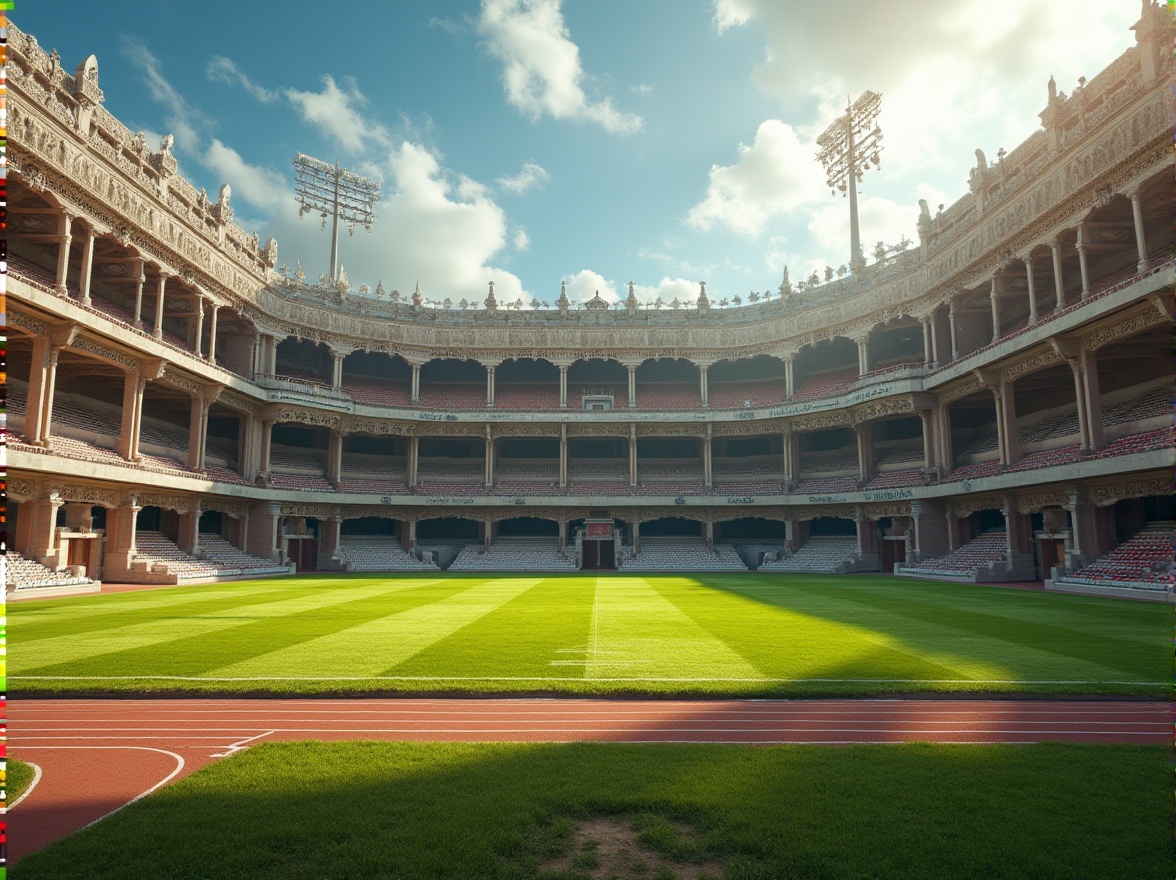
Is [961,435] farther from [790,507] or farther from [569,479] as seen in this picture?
[569,479]

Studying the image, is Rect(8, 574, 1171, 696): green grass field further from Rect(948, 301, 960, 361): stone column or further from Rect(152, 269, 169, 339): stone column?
Rect(948, 301, 960, 361): stone column

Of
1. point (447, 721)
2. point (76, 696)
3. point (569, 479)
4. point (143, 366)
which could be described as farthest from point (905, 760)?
point (569, 479)

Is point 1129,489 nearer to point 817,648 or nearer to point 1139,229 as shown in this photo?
point 1139,229

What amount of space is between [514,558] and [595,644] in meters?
34.0

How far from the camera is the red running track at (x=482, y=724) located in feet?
24.6

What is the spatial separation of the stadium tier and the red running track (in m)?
19.4

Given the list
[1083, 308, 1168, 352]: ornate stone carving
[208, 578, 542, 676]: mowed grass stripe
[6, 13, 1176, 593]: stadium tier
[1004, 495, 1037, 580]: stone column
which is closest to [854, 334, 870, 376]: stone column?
[6, 13, 1176, 593]: stadium tier

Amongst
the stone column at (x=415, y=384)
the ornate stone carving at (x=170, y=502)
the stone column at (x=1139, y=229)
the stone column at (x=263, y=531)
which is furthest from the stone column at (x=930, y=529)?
the ornate stone carving at (x=170, y=502)

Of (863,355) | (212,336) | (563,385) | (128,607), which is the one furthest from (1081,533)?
(212,336)

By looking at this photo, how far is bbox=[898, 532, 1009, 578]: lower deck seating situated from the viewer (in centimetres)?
3316

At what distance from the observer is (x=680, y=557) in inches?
1842

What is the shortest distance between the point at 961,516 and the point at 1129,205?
1710 centimetres

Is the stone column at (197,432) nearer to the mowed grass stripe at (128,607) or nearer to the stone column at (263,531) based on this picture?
the stone column at (263,531)

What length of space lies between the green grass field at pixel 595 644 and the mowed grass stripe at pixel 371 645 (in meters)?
0.07
